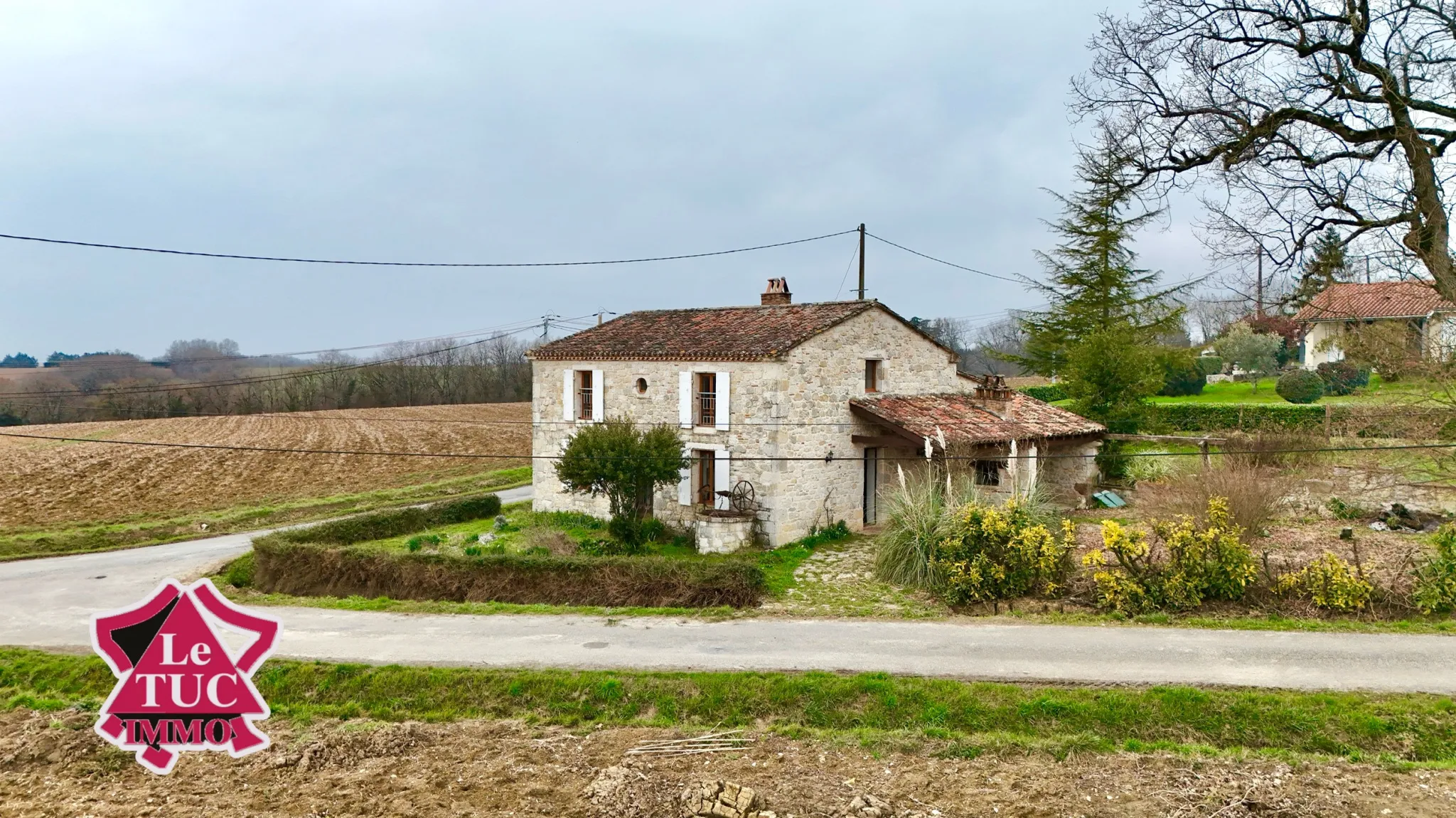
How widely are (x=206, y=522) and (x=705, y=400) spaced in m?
15.8

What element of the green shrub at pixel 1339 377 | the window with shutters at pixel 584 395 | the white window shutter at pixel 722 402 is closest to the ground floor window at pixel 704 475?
the white window shutter at pixel 722 402

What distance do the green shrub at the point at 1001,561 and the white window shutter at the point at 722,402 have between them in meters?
6.28

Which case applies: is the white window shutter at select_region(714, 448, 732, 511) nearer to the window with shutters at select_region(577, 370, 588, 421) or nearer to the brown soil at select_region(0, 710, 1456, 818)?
the window with shutters at select_region(577, 370, 588, 421)

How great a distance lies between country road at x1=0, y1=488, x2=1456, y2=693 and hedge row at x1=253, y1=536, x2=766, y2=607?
3.73ft

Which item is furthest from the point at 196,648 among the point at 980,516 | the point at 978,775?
the point at 980,516

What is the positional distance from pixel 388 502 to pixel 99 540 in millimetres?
7635

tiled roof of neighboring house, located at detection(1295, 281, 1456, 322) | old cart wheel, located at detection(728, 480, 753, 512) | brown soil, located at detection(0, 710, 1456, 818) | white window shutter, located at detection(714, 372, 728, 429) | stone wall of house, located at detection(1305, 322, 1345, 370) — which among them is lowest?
brown soil, located at detection(0, 710, 1456, 818)

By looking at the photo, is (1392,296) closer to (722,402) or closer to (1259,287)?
(1259,287)

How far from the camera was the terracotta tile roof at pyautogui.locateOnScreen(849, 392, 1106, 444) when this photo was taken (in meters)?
18.7

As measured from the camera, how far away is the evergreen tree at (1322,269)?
1116cm

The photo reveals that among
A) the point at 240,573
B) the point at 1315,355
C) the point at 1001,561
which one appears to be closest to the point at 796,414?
the point at 1001,561

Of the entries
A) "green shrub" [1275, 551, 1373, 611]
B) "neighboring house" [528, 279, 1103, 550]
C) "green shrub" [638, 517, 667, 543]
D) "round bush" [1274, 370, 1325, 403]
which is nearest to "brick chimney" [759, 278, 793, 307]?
"neighboring house" [528, 279, 1103, 550]

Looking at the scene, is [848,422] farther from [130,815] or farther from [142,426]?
[142,426]

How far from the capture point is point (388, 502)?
2745cm
